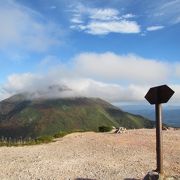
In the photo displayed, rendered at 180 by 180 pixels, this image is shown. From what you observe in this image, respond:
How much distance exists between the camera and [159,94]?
21.7 m

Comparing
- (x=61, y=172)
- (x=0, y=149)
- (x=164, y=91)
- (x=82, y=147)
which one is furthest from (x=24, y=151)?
(x=164, y=91)

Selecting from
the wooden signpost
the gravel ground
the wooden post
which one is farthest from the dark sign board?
the gravel ground

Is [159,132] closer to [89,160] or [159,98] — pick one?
[159,98]

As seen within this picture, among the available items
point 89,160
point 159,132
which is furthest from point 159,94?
point 89,160

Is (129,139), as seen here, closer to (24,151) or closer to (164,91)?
(24,151)

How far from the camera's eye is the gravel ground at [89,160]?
23.7m

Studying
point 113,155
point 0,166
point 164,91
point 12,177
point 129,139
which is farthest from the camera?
point 129,139

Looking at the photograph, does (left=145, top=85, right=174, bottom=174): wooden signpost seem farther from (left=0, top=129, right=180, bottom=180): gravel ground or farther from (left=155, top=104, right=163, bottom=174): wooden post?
(left=0, top=129, right=180, bottom=180): gravel ground

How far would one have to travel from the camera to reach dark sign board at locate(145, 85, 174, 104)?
21.2m

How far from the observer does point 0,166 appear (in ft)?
87.5

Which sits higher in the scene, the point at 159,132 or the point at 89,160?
the point at 159,132

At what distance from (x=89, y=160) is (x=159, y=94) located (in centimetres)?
920

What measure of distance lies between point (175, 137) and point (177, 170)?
17.9m

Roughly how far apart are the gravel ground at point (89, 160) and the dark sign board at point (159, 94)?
15.6 feet
